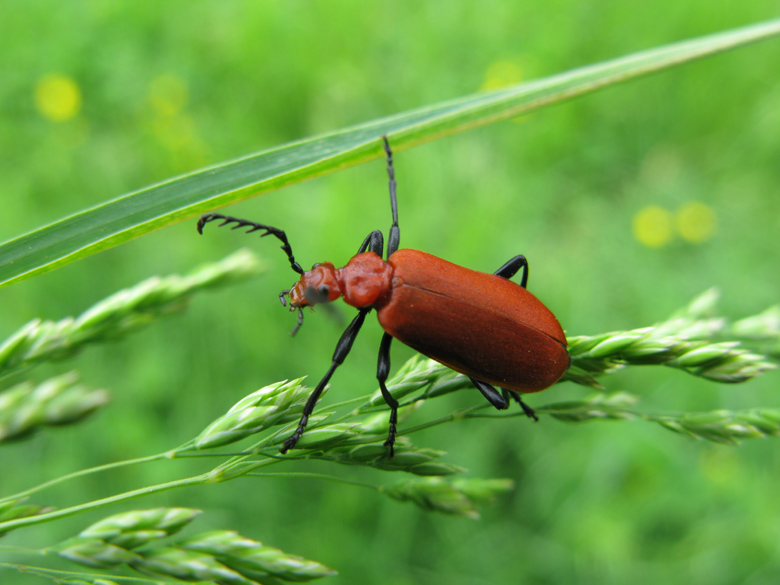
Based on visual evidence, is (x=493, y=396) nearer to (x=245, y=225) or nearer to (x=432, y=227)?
(x=245, y=225)

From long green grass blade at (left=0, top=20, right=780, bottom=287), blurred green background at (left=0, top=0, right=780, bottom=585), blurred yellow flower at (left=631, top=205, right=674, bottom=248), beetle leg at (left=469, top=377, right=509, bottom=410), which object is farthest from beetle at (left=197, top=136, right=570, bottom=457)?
blurred yellow flower at (left=631, top=205, right=674, bottom=248)

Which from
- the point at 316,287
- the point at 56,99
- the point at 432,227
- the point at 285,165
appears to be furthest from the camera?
the point at 56,99

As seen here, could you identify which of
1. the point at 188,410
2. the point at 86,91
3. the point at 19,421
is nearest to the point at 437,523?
the point at 188,410

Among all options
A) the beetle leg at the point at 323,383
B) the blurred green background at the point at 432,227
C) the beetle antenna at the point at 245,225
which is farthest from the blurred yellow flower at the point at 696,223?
the beetle antenna at the point at 245,225

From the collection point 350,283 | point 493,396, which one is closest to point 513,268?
point 493,396

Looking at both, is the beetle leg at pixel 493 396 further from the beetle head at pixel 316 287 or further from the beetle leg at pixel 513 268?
the beetle head at pixel 316 287
